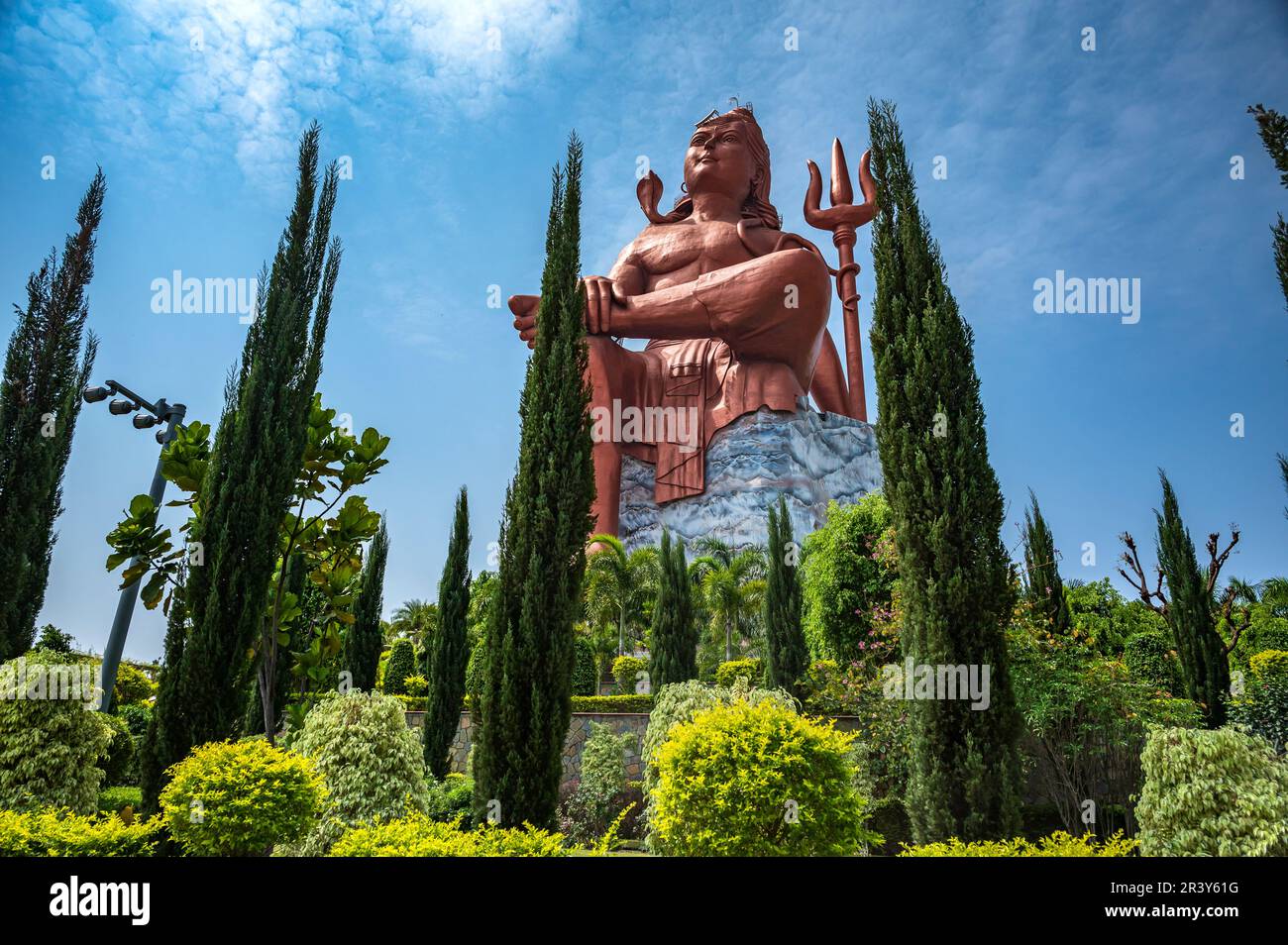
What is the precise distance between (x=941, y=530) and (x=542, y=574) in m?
3.18

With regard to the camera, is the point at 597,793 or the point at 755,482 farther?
the point at 755,482

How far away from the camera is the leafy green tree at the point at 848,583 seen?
13.6 m

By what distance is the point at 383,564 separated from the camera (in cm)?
1305

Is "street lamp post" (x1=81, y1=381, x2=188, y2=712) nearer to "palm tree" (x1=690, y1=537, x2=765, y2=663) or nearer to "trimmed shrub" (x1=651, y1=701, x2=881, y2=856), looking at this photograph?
"trimmed shrub" (x1=651, y1=701, x2=881, y2=856)

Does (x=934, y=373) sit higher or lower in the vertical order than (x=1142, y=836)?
higher

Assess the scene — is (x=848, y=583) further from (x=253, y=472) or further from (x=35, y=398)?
(x=35, y=398)

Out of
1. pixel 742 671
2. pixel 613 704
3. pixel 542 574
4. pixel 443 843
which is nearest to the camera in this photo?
pixel 443 843

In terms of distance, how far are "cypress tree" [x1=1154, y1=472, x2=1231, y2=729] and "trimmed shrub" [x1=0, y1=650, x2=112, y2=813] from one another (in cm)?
1281

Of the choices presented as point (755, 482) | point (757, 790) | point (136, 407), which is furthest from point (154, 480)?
point (755, 482)

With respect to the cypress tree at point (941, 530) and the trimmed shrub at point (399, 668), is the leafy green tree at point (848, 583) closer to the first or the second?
the cypress tree at point (941, 530)

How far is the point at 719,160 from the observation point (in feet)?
82.1

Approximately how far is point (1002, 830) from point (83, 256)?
1048 cm
